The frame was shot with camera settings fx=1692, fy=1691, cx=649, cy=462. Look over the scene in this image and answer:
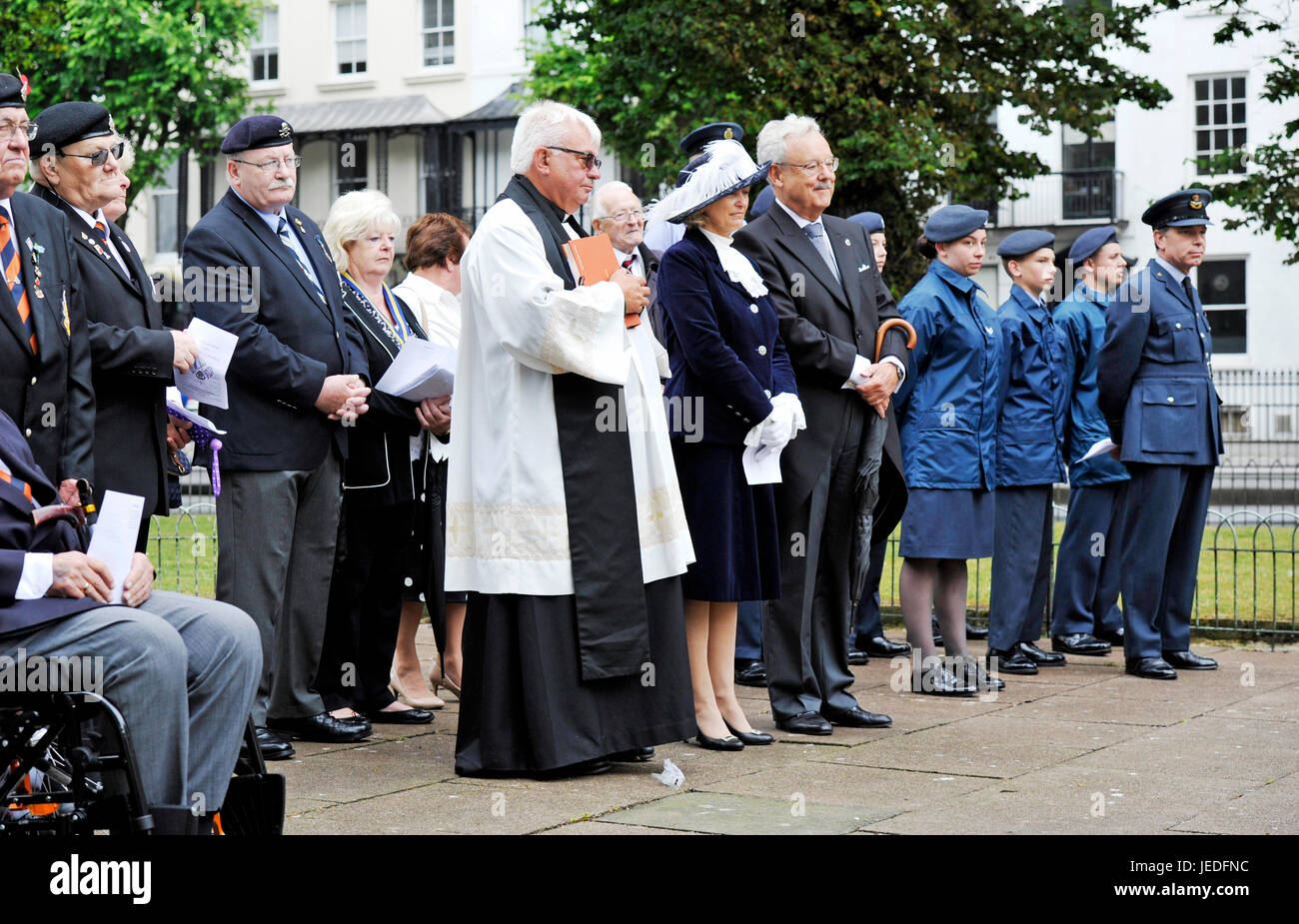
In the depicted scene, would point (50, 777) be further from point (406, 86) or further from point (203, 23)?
point (406, 86)

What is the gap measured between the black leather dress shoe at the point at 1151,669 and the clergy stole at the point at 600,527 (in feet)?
12.3

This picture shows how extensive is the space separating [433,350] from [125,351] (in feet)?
5.26

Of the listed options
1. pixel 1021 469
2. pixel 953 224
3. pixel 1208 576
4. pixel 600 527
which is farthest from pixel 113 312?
pixel 1208 576

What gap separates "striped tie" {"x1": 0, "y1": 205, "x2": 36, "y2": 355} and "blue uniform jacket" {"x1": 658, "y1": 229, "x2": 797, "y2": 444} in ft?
8.35

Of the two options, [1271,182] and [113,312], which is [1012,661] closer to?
[113,312]

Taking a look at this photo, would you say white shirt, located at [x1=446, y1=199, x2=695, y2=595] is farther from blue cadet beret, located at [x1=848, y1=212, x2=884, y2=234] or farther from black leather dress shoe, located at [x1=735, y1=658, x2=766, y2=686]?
blue cadet beret, located at [x1=848, y1=212, x2=884, y2=234]

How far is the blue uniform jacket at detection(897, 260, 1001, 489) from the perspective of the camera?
8.00 meters

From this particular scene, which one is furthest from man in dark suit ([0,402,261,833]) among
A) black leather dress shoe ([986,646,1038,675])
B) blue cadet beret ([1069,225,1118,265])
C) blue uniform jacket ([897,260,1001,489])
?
blue cadet beret ([1069,225,1118,265])

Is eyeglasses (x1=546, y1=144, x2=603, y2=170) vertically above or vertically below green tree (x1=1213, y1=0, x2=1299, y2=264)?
below

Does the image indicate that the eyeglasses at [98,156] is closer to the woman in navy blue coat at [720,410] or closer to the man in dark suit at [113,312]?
the man in dark suit at [113,312]

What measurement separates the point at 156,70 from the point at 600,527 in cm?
→ 3286

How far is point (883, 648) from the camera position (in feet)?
31.8

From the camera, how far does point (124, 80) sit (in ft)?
118
